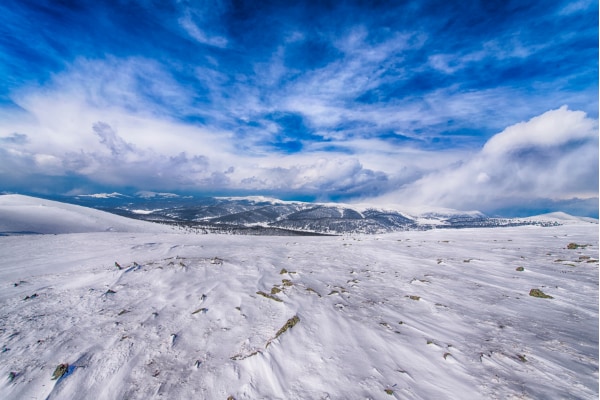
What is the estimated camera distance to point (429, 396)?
16.8ft

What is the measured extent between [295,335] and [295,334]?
36 millimetres

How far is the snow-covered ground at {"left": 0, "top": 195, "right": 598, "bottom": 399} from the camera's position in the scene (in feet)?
17.3

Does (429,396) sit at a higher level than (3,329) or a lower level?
lower

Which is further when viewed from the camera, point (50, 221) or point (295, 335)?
point (50, 221)

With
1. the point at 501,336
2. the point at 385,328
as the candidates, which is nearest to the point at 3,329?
the point at 385,328

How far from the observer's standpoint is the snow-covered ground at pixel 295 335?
527 centimetres

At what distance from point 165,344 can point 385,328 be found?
661cm

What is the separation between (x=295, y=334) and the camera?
7070mm

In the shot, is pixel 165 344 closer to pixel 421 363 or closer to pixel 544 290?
pixel 421 363

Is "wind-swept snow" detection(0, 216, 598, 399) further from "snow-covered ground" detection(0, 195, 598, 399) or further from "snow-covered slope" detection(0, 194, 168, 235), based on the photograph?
"snow-covered slope" detection(0, 194, 168, 235)

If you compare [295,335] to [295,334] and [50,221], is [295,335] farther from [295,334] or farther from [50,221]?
[50,221]

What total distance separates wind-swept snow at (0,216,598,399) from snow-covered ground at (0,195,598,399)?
0.04 metres

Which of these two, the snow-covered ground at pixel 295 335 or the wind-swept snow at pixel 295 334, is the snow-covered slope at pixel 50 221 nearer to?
the wind-swept snow at pixel 295 334

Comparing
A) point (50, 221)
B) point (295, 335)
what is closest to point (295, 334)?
point (295, 335)
